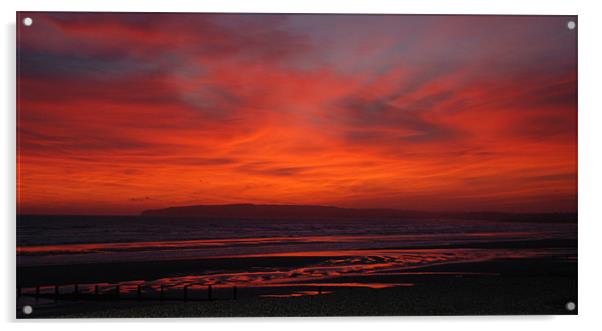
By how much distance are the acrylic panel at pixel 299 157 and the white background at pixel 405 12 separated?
0.05 m

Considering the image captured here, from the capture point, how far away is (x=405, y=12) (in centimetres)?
325

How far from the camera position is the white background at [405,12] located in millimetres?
3150

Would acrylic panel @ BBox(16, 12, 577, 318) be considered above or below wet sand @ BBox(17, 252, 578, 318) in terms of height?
above

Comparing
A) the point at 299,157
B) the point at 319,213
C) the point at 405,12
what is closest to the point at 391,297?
the point at 319,213

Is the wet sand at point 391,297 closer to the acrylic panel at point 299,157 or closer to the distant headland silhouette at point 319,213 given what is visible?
the acrylic panel at point 299,157

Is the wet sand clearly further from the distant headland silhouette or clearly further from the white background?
the distant headland silhouette

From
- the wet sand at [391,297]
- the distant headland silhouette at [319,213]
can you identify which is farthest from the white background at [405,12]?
the distant headland silhouette at [319,213]

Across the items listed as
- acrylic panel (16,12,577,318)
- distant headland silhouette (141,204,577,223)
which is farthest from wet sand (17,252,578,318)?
distant headland silhouette (141,204,577,223)

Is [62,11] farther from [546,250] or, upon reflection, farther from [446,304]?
[546,250]

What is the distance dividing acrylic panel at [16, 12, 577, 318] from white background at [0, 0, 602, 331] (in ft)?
→ 0.17

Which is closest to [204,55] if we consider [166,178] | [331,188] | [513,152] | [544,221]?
[166,178]

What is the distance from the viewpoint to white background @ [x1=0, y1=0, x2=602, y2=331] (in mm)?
3150

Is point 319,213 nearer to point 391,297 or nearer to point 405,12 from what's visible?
point 391,297
